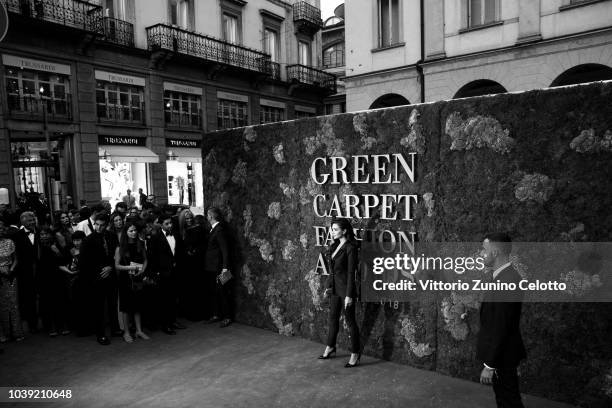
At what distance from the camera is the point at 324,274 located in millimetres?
6383

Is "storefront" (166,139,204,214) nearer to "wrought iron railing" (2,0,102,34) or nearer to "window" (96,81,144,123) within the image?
"window" (96,81,144,123)

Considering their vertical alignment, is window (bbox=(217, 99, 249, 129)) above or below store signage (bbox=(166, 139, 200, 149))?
above

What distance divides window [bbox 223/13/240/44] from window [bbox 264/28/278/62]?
2248 mm

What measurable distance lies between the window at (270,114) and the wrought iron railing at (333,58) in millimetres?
12046

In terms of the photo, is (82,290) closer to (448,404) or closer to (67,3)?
→ (448,404)

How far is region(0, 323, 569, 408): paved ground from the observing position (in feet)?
15.8

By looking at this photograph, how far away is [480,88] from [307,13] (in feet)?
54.3

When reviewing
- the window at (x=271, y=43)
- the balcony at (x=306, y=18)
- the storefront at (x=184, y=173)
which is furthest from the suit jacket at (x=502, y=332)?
the balcony at (x=306, y=18)

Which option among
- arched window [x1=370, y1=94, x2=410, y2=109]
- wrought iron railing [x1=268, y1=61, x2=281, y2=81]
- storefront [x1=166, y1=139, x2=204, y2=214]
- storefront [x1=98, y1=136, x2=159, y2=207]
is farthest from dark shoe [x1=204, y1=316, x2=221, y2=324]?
wrought iron railing [x1=268, y1=61, x2=281, y2=81]

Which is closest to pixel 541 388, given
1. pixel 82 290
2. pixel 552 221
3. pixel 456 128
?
pixel 552 221

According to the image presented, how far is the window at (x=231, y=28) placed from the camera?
24.2 m

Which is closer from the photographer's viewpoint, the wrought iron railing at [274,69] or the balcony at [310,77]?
the wrought iron railing at [274,69]

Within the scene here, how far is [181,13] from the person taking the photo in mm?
22062

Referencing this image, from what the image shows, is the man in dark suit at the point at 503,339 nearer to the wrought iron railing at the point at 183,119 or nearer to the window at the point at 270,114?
the wrought iron railing at the point at 183,119
